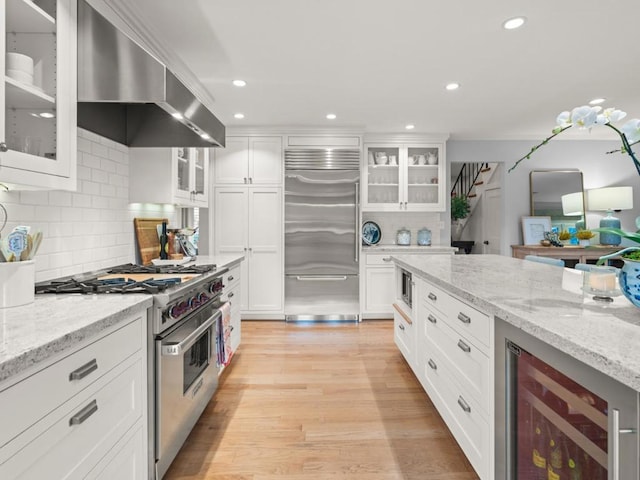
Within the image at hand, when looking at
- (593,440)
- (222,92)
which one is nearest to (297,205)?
(222,92)

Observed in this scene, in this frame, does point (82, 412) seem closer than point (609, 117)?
Yes

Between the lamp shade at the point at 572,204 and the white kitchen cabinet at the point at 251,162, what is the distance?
4.07 meters

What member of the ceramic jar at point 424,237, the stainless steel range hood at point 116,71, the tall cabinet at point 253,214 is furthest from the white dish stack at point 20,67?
the ceramic jar at point 424,237

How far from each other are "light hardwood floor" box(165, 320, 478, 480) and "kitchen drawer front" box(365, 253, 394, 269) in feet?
4.67

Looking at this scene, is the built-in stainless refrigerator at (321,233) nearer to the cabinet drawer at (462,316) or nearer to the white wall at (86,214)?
the white wall at (86,214)

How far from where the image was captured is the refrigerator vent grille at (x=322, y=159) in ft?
14.7

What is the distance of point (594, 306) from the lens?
1.25 m

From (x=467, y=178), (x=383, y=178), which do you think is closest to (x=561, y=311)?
(x=383, y=178)

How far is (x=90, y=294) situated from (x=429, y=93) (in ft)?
10.8

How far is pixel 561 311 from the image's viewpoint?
1.18 meters

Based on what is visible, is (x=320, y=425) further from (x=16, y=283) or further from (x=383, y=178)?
(x=383, y=178)

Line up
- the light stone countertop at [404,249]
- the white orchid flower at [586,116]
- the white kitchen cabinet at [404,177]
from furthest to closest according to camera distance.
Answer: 1. the white kitchen cabinet at [404,177]
2. the light stone countertop at [404,249]
3. the white orchid flower at [586,116]

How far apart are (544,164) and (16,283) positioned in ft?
20.1

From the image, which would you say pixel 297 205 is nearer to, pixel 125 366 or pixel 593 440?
pixel 125 366
